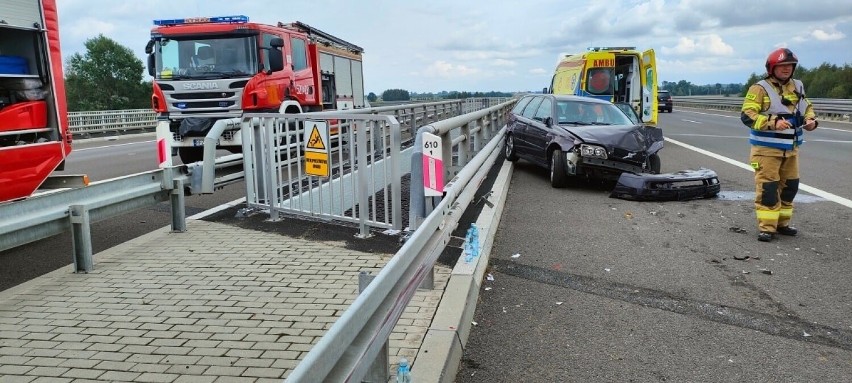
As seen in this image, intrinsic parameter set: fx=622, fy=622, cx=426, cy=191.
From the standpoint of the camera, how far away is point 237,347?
357cm

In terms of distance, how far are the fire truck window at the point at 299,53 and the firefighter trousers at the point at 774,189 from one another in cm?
948

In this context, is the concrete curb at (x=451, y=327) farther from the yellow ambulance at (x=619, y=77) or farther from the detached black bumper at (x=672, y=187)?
the yellow ambulance at (x=619, y=77)

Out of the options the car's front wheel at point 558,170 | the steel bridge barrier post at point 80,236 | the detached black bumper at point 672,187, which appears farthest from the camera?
the car's front wheel at point 558,170

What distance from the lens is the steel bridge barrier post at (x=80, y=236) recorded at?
4.99 meters

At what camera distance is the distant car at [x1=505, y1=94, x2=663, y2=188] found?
9539 millimetres

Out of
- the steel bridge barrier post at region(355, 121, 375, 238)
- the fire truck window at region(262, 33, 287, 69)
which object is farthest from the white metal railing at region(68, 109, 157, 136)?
the steel bridge barrier post at region(355, 121, 375, 238)

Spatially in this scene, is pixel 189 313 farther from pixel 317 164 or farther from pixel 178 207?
pixel 178 207

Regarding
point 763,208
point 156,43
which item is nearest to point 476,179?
point 763,208

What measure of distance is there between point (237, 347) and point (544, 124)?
27.4 ft

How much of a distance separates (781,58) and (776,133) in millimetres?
776

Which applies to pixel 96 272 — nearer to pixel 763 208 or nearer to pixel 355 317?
pixel 355 317

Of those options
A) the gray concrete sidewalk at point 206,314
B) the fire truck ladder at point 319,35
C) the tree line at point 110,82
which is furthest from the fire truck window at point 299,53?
the tree line at point 110,82

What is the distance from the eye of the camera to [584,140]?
9648 millimetres

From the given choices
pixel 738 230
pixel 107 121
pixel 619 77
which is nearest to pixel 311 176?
pixel 738 230
